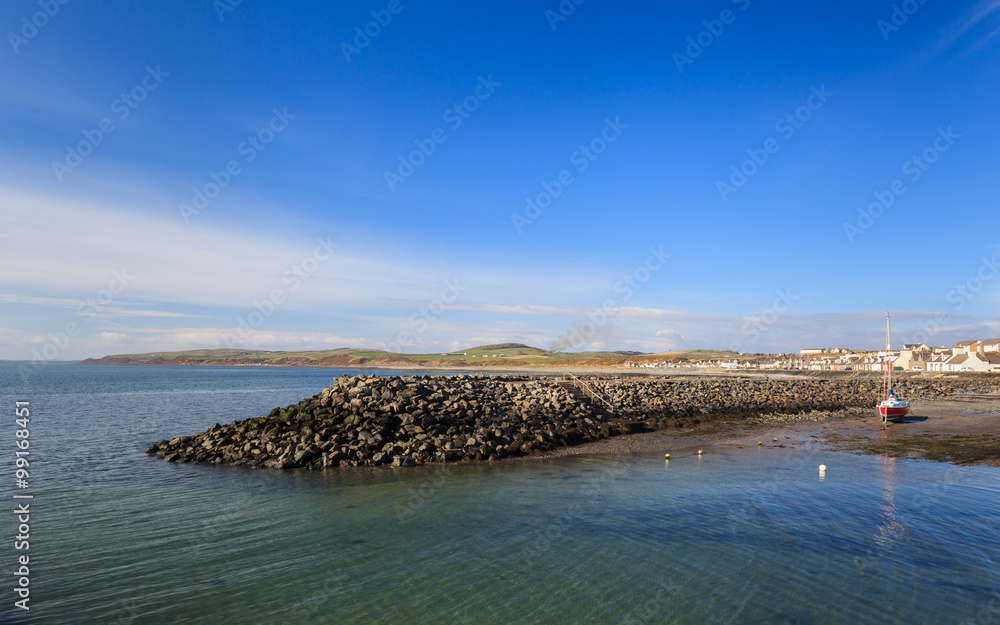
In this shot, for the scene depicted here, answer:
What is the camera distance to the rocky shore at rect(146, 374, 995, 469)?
63.9 ft

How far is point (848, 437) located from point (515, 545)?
2467 centimetres

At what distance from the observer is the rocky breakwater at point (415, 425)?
19453 mm

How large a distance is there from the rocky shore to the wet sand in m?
1.61

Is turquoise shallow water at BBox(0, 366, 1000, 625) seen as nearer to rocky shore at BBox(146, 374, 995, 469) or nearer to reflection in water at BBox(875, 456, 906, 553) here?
reflection in water at BBox(875, 456, 906, 553)

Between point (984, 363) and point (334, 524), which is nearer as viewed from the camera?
point (334, 524)

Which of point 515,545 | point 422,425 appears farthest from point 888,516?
point 422,425

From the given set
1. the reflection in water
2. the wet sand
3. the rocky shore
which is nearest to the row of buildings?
the wet sand

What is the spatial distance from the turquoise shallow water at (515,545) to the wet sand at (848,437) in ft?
12.3

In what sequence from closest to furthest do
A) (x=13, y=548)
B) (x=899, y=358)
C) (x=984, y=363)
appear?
(x=13, y=548) → (x=984, y=363) → (x=899, y=358)

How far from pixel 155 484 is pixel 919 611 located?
67.1 ft

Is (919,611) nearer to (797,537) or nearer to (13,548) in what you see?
(797,537)

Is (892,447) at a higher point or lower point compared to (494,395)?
lower

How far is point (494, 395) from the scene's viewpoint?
29688 millimetres

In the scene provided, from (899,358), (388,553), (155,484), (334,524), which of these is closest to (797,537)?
(388,553)
